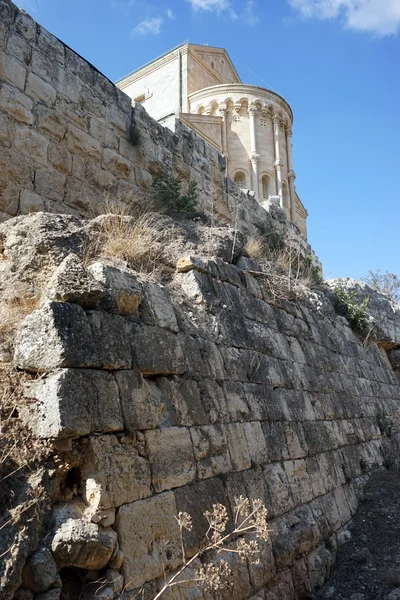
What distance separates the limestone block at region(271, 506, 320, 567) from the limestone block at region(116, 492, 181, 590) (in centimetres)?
117

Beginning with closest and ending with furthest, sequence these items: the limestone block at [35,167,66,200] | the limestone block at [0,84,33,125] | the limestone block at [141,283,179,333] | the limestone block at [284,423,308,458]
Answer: the limestone block at [141,283,179,333], the limestone block at [284,423,308,458], the limestone block at [0,84,33,125], the limestone block at [35,167,66,200]

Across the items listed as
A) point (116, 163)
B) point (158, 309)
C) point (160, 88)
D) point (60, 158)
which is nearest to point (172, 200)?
point (116, 163)

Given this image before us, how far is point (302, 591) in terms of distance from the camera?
3900mm

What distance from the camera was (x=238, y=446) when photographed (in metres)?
3.89

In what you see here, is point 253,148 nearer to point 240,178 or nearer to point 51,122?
point 240,178

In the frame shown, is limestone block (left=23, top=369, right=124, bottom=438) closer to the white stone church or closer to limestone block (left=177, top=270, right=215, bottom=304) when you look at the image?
limestone block (left=177, top=270, right=215, bottom=304)

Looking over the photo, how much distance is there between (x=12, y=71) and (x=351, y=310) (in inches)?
245

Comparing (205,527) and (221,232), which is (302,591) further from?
(221,232)

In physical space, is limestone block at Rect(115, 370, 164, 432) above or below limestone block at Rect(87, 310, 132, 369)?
below

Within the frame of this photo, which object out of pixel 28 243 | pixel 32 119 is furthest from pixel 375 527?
pixel 32 119

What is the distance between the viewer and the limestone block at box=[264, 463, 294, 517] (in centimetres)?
402

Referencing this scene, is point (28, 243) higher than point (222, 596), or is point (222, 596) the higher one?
point (28, 243)

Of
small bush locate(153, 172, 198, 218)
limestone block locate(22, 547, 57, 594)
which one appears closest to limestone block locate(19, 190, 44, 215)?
small bush locate(153, 172, 198, 218)

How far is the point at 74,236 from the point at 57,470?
1.88 m
